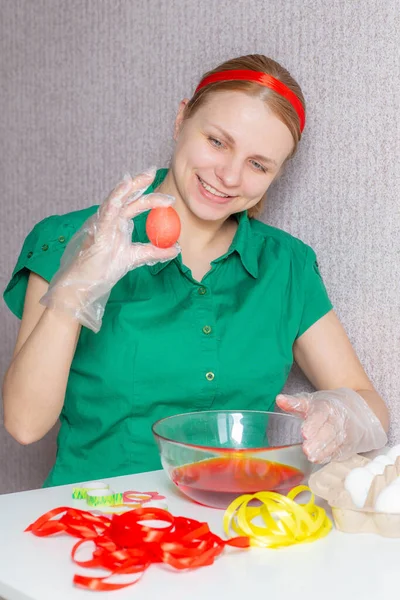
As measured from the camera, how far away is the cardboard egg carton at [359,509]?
0.83m

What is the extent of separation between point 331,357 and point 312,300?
4.0 inches

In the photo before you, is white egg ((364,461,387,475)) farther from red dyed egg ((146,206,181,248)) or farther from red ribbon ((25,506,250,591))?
red dyed egg ((146,206,181,248))

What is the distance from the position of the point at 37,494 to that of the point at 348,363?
1.91 feet

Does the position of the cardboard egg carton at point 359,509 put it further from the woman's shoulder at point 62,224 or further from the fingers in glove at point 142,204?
the woman's shoulder at point 62,224

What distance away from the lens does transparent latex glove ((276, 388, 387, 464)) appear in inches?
38.1

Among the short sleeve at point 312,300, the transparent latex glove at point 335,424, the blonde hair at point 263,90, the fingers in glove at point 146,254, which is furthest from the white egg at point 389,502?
the blonde hair at point 263,90

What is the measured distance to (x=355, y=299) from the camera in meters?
1.36

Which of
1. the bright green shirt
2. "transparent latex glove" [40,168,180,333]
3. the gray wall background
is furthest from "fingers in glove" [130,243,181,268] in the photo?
the gray wall background

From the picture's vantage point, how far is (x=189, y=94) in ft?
5.24

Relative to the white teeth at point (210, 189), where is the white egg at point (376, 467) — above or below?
below

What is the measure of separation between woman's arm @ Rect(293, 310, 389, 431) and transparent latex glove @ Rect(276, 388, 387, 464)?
0.44ft

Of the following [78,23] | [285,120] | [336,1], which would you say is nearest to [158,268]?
[285,120]

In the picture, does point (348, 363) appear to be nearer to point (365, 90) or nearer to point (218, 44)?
point (365, 90)

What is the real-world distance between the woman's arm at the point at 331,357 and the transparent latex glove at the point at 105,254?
0.40 meters
